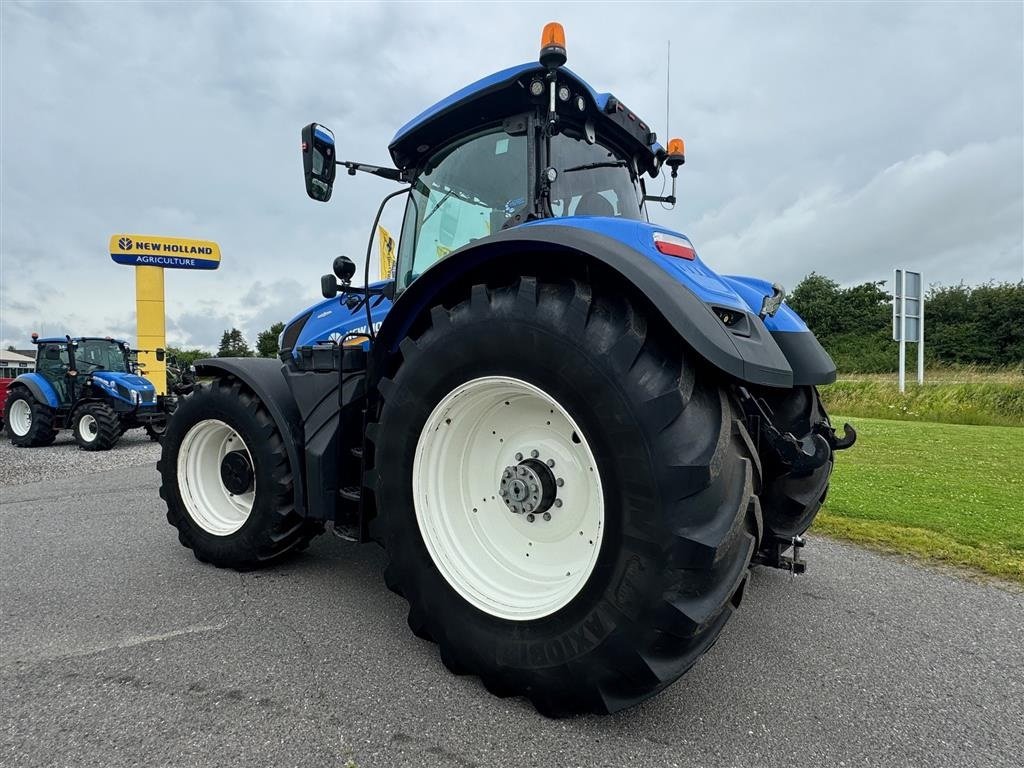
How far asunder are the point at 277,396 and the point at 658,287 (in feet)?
7.01

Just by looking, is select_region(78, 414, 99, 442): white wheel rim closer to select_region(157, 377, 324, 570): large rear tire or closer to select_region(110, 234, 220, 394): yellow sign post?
select_region(110, 234, 220, 394): yellow sign post

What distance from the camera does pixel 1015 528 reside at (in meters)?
3.89

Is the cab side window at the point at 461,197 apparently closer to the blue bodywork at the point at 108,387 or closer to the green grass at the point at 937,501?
the green grass at the point at 937,501

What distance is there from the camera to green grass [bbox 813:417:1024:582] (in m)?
3.60

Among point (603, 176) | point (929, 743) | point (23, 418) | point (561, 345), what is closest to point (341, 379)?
point (561, 345)

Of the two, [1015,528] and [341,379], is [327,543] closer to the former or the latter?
[341,379]

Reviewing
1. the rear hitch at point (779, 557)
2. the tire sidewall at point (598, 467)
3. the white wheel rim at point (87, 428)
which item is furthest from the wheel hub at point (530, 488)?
the white wheel rim at point (87, 428)

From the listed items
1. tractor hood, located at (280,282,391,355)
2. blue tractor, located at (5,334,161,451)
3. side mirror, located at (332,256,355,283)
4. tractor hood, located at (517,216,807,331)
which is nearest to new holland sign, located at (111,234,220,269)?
blue tractor, located at (5,334,161,451)

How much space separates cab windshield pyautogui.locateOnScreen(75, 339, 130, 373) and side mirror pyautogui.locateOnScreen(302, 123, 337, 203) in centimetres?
1071

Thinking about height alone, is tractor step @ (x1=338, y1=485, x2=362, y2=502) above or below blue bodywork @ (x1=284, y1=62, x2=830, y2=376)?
below

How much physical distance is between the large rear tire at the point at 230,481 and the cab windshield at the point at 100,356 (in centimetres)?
962

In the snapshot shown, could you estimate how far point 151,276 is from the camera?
16125 millimetres

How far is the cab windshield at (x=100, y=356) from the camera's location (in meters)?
10.9

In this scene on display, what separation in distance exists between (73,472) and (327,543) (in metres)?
5.74
